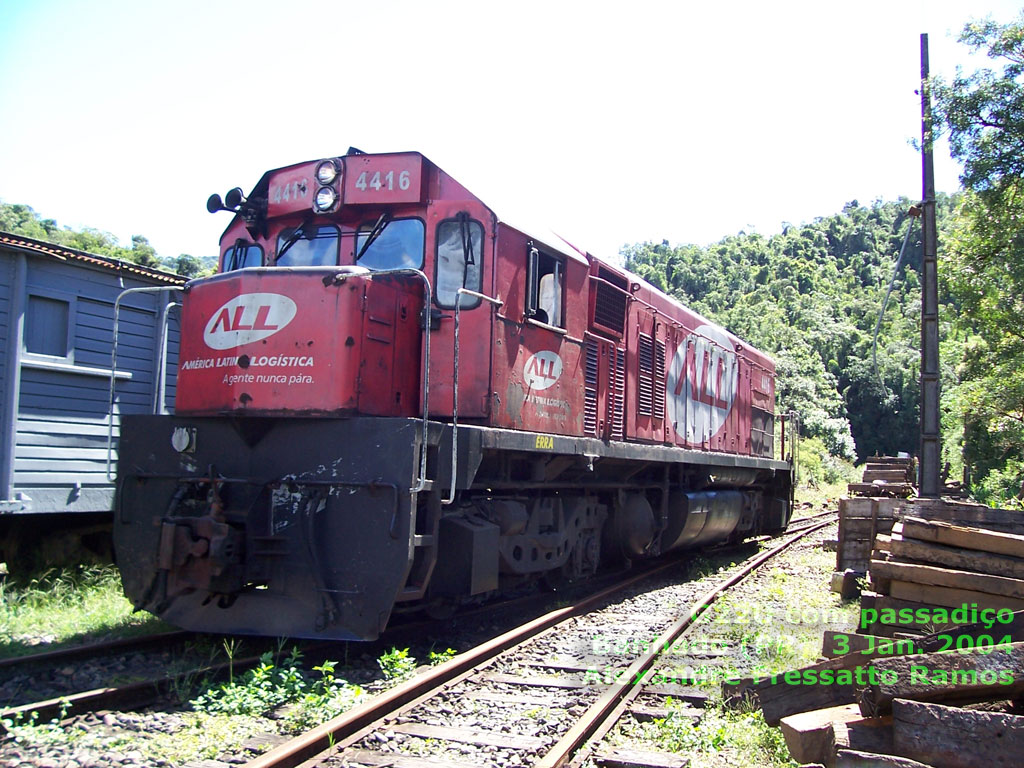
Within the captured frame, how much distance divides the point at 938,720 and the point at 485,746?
6.86 feet

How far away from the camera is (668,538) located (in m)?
10.4

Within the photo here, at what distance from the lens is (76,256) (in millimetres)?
9234

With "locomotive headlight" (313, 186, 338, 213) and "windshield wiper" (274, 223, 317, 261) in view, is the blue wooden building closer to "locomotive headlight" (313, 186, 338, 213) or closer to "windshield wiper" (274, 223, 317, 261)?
"windshield wiper" (274, 223, 317, 261)

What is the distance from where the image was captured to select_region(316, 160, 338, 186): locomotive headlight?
6609mm

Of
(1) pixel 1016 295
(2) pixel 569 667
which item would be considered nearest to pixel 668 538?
(2) pixel 569 667

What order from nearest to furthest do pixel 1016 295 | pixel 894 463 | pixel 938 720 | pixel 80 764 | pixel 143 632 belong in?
1. pixel 938 720
2. pixel 80 764
3. pixel 143 632
4. pixel 1016 295
5. pixel 894 463

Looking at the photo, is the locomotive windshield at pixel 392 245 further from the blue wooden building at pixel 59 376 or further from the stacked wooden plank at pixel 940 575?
the stacked wooden plank at pixel 940 575

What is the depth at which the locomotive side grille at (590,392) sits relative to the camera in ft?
26.6

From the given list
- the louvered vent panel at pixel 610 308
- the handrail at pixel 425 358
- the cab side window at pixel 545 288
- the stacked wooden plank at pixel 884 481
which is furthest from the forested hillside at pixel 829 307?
the handrail at pixel 425 358

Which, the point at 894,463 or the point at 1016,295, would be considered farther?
the point at 894,463

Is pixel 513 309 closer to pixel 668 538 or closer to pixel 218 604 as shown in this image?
pixel 218 604

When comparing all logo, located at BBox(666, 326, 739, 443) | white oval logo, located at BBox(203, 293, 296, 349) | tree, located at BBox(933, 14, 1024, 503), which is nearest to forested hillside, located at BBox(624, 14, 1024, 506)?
tree, located at BBox(933, 14, 1024, 503)

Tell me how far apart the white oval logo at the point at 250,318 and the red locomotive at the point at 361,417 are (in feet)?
0.05

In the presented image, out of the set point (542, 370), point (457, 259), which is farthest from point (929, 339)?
point (457, 259)
